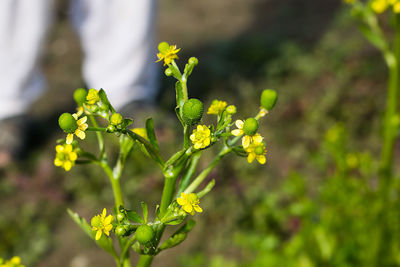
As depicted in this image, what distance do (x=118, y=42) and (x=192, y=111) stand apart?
2940mm

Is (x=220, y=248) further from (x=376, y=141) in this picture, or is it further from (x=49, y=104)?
(x=49, y=104)

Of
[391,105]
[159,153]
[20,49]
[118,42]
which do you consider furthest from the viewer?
[118,42]

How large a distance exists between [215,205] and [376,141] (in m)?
1.22

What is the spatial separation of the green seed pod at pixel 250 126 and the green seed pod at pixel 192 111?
0.07 m

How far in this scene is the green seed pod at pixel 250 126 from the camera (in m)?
0.73

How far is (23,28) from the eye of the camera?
3.28 m

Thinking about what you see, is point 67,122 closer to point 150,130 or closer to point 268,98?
point 150,130

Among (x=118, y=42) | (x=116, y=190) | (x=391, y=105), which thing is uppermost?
(x=116, y=190)

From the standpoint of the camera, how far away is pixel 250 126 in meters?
0.73

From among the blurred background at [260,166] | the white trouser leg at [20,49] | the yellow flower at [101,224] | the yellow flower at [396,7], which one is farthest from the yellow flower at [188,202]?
the white trouser leg at [20,49]

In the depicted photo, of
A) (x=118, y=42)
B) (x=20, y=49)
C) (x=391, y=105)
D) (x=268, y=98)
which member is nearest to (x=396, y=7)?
(x=391, y=105)

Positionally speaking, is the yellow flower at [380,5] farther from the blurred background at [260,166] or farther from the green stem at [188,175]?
the green stem at [188,175]

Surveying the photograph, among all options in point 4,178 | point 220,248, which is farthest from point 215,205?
point 4,178

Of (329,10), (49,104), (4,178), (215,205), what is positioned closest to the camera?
(215,205)
